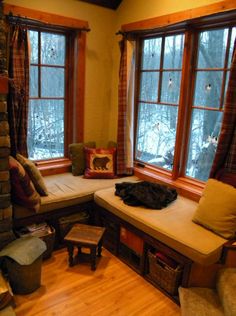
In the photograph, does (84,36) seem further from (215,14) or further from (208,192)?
(208,192)

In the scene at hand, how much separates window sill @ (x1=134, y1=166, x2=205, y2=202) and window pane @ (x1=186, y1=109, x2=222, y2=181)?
3.6 inches

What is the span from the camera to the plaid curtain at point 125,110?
341cm

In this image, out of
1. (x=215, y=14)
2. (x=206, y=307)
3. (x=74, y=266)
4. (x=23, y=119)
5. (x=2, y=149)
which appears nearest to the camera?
(x=206, y=307)

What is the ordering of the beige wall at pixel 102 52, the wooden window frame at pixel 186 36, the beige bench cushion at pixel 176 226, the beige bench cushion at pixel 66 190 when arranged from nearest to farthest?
the beige bench cushion at pixel 176 226 → the wooden window frame at pixel 186 36 → the beige bench cushion at pixel 66 190 → the beige wall at pixel 102 52

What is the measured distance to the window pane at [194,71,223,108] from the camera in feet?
9.04

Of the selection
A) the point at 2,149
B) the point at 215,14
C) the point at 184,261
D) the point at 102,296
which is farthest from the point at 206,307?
the point at 215,14

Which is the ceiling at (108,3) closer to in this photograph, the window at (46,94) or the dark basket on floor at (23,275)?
the window at (46,94)

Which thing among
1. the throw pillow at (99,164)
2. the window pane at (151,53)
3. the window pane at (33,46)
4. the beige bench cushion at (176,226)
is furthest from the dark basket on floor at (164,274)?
the window pane at (33,46)

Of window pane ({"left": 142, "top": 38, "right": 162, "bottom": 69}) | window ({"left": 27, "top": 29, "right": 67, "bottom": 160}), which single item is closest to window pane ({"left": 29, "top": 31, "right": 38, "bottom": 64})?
window ({"left": 27, "top": 29, "right": 67, "bottom": 160})

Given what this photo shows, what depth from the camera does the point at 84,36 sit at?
3.45m

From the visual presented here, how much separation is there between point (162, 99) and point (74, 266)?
6.39 ft

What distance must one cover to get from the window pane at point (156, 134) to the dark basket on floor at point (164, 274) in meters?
1.15

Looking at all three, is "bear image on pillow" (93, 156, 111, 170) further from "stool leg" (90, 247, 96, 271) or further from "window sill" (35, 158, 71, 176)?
"stool leg" (90, 247, 96, 271)

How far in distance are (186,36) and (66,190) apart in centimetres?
192
